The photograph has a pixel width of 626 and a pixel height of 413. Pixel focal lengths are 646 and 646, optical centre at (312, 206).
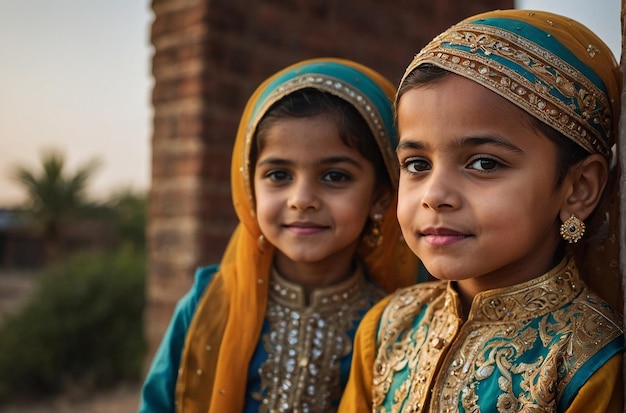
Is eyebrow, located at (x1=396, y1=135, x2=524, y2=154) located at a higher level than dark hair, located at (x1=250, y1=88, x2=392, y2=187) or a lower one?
lower

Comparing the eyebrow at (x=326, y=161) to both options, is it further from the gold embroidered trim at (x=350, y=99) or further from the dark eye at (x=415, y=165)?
the dark eye at (x=415, y=165)

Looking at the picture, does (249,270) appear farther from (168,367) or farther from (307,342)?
(168,367)

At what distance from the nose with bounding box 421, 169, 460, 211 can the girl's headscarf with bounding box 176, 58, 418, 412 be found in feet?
2.31

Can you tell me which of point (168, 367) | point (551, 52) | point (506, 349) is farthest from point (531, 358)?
point (168, 367)

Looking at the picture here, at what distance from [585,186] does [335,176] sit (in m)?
0.77

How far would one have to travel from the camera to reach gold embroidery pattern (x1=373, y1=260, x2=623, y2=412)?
1.27 m

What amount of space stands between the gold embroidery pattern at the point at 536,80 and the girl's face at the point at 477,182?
3 cm

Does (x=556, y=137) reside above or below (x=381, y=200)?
above

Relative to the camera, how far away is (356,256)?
2.25 m

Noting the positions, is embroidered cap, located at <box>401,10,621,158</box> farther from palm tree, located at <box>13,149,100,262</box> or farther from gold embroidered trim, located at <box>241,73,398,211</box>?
palm tree, located at <box>13,149,100,262</box>

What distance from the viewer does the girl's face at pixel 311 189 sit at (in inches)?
A: 75.7

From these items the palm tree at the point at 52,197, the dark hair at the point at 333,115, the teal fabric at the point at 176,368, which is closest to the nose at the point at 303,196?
the dark hair at the point at 333,115

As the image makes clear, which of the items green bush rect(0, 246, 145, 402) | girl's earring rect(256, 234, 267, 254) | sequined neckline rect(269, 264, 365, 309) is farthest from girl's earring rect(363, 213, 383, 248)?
green bush rect(0, 246, 145, 402)

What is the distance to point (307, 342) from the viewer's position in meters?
2.02
